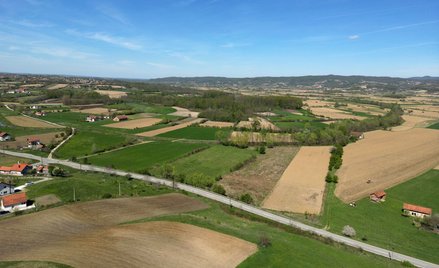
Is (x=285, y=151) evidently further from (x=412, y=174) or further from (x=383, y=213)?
(x=383, y=213)

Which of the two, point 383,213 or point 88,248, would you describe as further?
point 383,213

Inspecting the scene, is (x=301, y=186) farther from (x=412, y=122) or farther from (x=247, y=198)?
(x=412, y=122)

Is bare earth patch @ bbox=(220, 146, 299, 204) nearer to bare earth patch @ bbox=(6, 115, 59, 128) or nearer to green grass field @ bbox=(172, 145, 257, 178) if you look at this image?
green grass field @ bbox=(172, 145, 257, 178)

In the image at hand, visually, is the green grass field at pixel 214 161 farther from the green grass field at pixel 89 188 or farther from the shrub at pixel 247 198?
the shrub at pixel 247 198

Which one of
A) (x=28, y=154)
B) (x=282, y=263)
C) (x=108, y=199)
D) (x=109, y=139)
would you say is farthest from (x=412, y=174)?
(x=28, y=154)

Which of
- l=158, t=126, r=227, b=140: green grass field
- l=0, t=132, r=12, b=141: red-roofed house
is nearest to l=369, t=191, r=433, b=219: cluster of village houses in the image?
l=158, t=126, r=227, b=140: green grass field
